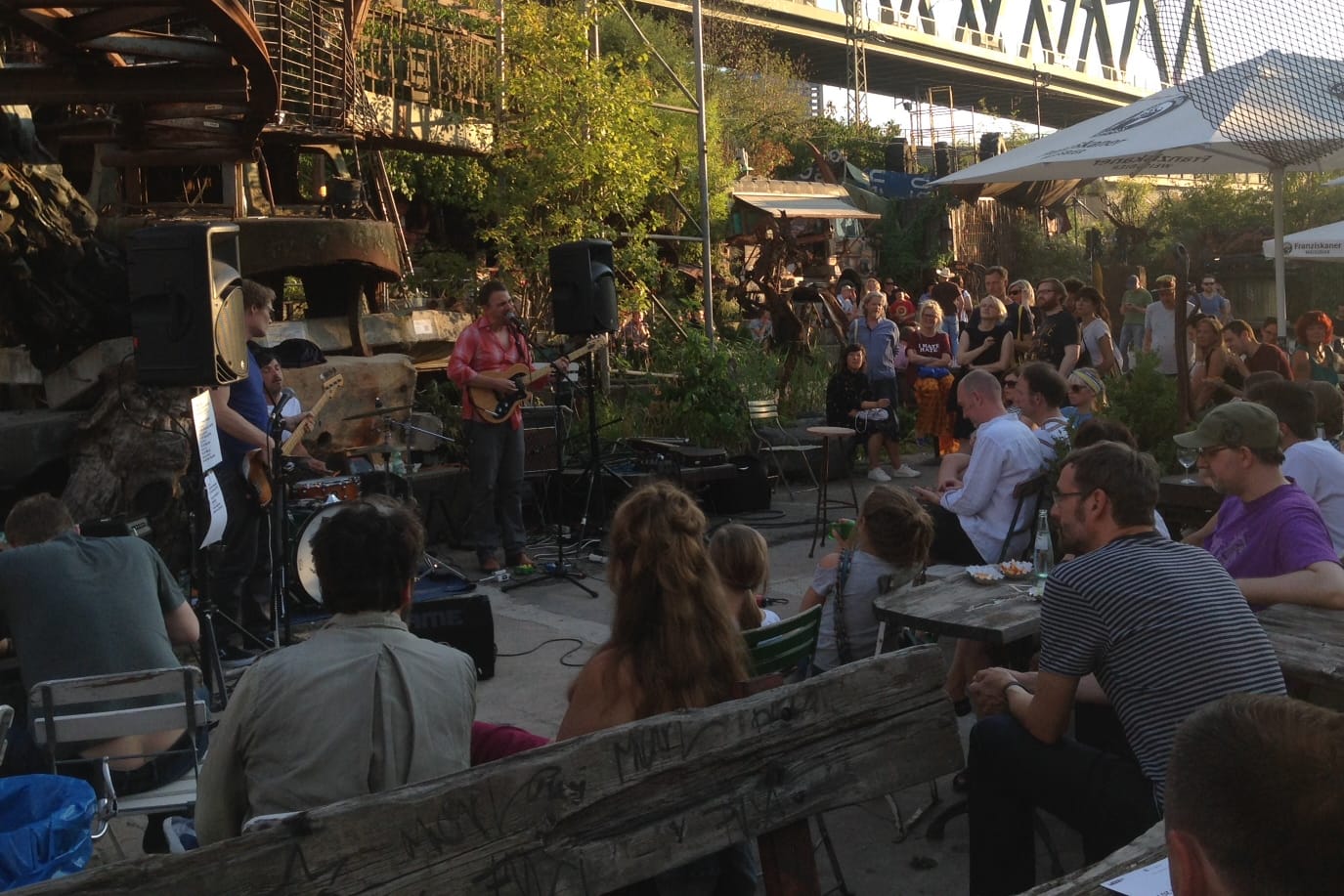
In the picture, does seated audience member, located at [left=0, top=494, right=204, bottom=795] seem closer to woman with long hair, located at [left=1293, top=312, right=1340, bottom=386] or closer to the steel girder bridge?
woman with long hair, located at [left=1293, top=312, right=1340, bottom=386]

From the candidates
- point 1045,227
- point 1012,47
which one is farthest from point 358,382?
point 1012,47

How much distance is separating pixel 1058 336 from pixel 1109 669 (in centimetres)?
750

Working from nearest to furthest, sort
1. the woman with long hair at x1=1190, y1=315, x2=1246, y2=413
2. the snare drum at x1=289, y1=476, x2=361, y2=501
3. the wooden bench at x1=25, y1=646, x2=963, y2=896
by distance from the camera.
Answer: the wooden bench at x1=25, y1=646, x2=963, y2=896 < the snare drum at x1=289, y1=476, x2=361, y2=501 < the woman with long hair at x1=1190, y1=315, x2=1246, y2=413

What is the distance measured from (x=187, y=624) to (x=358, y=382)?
5108mm

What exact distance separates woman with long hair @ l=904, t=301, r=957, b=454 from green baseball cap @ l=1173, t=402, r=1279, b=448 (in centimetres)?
746

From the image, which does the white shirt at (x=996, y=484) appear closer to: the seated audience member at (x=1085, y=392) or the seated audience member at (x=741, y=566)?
the seated audience member at (x=1085, y=392)

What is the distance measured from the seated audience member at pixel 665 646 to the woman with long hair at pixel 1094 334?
732 cm

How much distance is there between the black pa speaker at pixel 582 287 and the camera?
877cm

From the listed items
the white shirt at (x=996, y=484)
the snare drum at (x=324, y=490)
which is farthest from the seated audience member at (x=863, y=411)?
the white shirt at (x=996, y=484)

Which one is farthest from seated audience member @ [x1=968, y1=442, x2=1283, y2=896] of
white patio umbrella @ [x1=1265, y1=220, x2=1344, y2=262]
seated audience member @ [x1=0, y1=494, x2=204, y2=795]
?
white patio umbrella @ [x1=1265, y1=220, x2=1344, y2=262]

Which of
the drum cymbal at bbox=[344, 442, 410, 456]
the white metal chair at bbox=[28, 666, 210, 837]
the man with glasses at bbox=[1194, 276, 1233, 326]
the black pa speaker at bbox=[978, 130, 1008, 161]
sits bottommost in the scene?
the white metal chair at bbox=[28, 666, 210, 837]

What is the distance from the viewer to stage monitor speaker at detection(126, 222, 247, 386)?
19.4 ft

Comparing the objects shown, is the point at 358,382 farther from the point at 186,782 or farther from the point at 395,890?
the point at 395,890

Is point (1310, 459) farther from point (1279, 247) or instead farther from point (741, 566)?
point (1279, 247)
